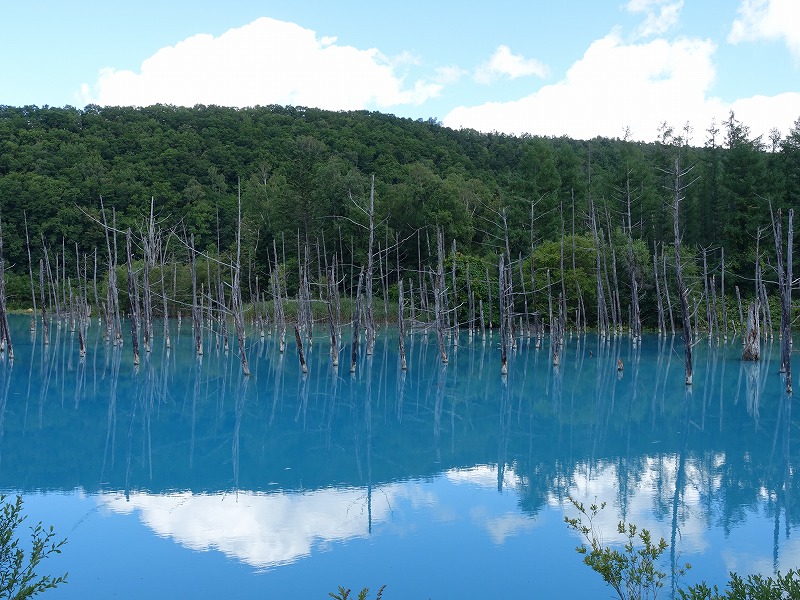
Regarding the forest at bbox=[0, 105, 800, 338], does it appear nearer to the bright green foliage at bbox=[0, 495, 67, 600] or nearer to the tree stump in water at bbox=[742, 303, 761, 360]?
the tree stump in water at bbox=[742, 303, 761, 360]

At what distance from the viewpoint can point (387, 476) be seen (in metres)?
10.1

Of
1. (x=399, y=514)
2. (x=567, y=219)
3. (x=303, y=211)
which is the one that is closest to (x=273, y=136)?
(x=303, y=211)

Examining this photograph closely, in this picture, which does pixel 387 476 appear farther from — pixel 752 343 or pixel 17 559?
pixel 752 343

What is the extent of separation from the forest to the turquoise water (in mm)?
13326


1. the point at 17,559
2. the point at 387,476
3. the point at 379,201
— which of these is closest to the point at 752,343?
the point at 387,476

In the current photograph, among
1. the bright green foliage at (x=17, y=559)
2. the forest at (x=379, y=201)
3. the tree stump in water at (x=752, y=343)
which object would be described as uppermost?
the forest at (x=379, y=201)

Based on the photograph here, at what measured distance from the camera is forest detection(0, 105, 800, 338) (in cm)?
3538

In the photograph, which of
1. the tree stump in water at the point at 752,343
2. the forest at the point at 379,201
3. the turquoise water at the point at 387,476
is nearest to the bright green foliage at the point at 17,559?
the turquoise water at the point at 387,476

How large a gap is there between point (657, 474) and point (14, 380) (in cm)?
1651

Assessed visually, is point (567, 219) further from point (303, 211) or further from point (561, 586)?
point (561, 586)

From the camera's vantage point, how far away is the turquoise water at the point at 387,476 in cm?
673

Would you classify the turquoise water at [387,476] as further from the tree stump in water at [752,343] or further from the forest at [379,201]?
the forest at [379,201]

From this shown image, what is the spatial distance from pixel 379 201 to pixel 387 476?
115ft

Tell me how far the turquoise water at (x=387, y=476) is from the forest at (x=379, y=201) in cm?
1333
